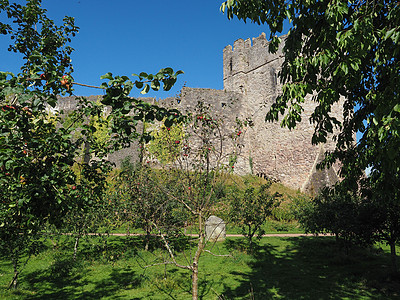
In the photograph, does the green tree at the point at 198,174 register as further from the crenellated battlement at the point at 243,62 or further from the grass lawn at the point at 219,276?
the crenellated battlement at the point at 243,62

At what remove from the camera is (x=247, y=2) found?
4605mm

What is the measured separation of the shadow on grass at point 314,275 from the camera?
25.3 ft

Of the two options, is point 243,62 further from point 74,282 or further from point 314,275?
point 74,282

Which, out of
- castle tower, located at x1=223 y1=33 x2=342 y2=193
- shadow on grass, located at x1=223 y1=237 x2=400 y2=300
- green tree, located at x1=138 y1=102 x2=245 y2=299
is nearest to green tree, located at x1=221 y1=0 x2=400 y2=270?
green tree, located at x1=138 y1=102 x2=245 y2=299

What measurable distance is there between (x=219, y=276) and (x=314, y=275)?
336cm

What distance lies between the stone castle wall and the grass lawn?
470 inches

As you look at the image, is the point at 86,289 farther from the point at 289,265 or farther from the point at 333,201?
the point at 333,201

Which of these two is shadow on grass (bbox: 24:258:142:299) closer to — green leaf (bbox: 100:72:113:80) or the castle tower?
green leaf (bbox: 100:72:113:80)

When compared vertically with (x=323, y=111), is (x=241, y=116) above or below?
above

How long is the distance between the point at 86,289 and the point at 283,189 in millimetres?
19077

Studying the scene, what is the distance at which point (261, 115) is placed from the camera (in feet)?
90.7

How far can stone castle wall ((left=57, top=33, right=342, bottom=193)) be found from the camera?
24.0 meters

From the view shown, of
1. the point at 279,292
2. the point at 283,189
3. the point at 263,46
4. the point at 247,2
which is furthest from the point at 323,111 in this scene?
the point at 263,46

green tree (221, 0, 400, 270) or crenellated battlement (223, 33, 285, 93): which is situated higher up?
crenellated battlement (223, 33, 285, 93)
